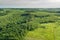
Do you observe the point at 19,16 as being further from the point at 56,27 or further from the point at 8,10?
the point at 56,27

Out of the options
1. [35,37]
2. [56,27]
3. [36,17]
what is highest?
[36,17]

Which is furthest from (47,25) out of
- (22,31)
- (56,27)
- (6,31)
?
(6,31)

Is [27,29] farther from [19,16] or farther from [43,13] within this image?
[43,13]

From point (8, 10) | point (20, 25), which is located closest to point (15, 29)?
point (20, 25)

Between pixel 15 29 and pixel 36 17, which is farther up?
pixel 36 17

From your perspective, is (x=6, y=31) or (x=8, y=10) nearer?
(x=6, y=31)

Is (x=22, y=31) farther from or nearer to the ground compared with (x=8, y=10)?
nearer to the ground

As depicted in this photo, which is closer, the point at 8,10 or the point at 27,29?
the point at 27,29
